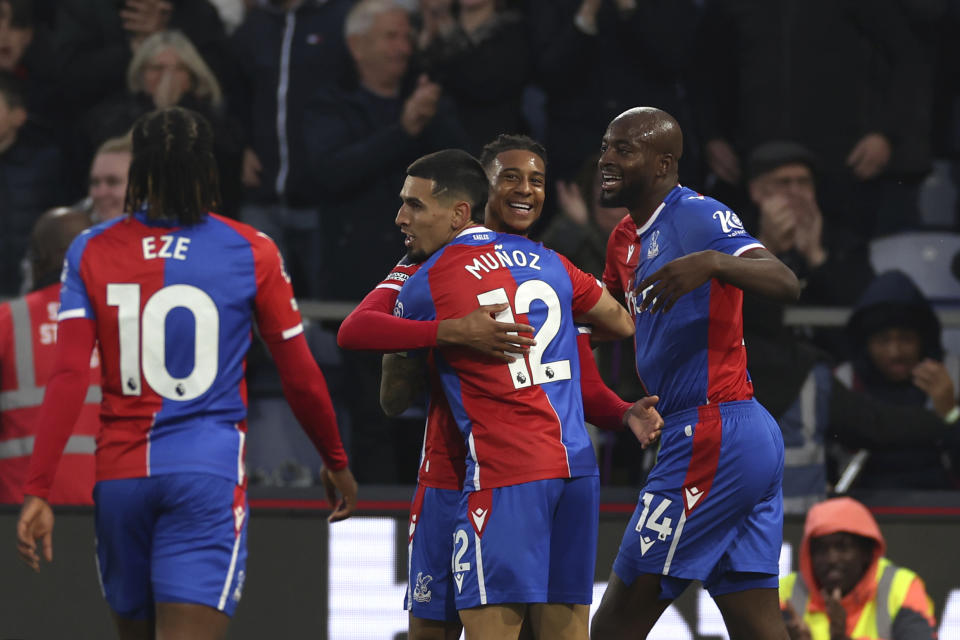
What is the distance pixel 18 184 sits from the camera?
8.19 meters

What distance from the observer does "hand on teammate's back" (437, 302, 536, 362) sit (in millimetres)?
4172

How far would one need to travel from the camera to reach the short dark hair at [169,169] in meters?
4.26

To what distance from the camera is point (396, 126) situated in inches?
304

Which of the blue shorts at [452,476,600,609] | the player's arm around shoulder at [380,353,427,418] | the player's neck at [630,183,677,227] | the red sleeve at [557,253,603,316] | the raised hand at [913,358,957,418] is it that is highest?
the player's neck at [630,183,677,227]

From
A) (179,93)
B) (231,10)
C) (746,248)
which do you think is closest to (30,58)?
(231,10)

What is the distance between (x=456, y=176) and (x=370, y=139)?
11.1ft

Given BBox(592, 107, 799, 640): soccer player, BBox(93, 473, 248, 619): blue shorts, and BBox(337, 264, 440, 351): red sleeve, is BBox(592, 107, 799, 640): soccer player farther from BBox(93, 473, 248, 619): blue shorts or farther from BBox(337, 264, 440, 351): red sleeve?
BBox(93, 473, 248, 619): blue shorts

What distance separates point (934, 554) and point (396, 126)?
3512 millimetres

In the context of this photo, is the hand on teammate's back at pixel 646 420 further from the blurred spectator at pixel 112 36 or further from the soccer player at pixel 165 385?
the blurred spectator at pixel 112 36

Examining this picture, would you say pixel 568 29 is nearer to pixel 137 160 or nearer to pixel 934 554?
pixel 934 554

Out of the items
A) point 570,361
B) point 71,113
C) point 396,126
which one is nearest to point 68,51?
point 71,113

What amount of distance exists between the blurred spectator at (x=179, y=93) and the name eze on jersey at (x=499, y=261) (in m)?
3.70

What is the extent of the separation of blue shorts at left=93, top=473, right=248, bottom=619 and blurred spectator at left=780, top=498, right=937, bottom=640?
2.98 meters

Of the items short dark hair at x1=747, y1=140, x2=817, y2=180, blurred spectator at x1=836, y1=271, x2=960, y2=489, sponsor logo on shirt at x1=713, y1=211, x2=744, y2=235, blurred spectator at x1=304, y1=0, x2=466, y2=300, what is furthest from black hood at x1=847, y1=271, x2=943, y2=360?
sponsor logo on shirt at x1=713, y1=211, x2=744, y2=235
